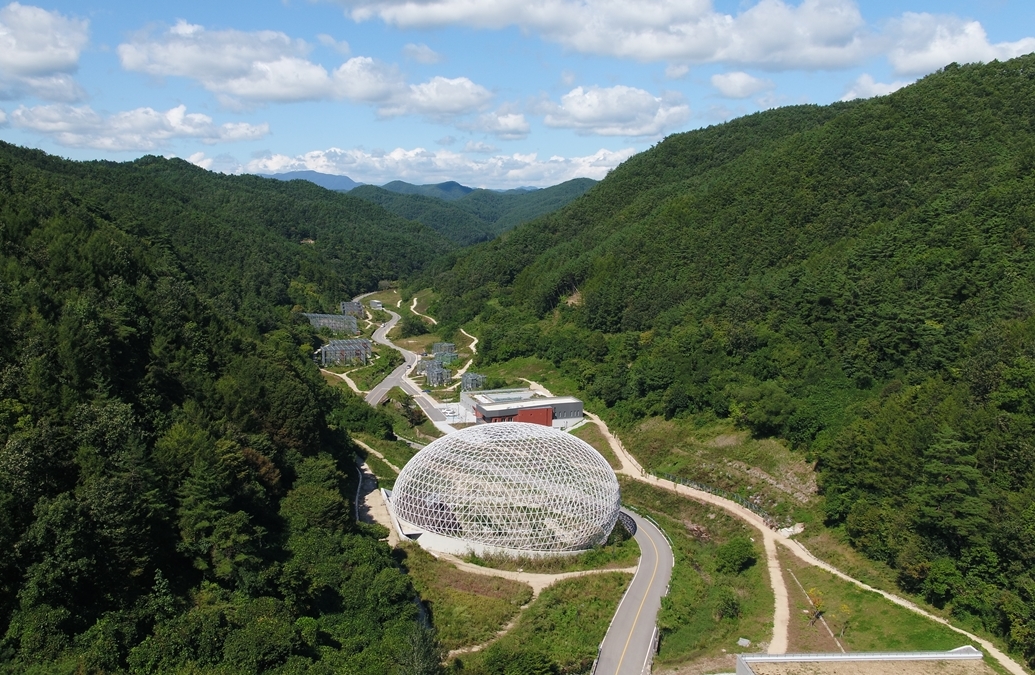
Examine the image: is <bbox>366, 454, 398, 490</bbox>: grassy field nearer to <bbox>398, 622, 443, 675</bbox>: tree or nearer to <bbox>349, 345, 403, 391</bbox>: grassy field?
<bbox>398, 622, 443, 675</bbox>: tree

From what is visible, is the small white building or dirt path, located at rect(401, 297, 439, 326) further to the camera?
dirt path, located at rect(401, 297, 439, 326)

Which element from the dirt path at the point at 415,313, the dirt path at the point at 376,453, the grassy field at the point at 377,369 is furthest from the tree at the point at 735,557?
the dirt path at the point at 415,313

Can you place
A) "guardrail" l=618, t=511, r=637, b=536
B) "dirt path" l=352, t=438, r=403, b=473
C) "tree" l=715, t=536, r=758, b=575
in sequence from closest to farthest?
"tree" l=715, t=536, r=758, b=575, "guardrail" l=618, t=511, r=637, b=536, "dirt path" l=352, t=438, r=403, b=473

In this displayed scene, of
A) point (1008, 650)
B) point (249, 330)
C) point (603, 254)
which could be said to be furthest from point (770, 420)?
point (603, 254)

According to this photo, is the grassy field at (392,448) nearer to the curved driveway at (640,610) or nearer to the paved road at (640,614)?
the curved driveway at (640,610)

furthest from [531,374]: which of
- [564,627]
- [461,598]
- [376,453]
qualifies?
[564,627]

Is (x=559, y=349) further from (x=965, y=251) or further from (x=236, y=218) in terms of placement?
(x=236, y=218)

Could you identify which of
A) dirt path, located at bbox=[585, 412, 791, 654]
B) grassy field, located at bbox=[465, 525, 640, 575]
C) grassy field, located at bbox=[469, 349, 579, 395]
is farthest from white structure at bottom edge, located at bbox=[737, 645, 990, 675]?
grassy field, located at bbox=[469, 349, 579, 395]

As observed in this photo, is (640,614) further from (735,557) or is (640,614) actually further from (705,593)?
(735,557)
